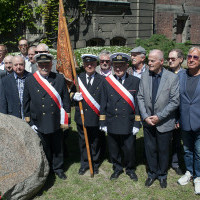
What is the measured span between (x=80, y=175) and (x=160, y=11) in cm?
1309

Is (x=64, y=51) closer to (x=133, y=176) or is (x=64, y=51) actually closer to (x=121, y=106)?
(x=121, y=106)

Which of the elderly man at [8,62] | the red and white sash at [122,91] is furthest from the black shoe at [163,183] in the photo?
the elderly man at [8,62]

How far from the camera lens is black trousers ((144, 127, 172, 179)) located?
3.96m

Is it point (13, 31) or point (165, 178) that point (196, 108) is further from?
point (13, 31)

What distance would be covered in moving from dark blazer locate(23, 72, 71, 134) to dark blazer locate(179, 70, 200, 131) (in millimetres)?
1811

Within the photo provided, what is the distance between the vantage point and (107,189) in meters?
4.05

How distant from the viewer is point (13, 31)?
10039mm

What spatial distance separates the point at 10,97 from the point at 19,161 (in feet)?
4.01

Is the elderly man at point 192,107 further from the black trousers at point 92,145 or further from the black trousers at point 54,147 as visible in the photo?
the black trousers at point 54,147

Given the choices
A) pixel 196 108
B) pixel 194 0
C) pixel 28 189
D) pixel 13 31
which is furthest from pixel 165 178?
pixel 194 0

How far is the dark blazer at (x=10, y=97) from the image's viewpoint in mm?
4242

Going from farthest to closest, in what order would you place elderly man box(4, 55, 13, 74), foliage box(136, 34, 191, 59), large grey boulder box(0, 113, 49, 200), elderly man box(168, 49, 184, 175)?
foliage box(136, 34, 191, 59) → elderly man box(4, 55, 13, 74) → elderly man box(168, 49, 184, 175) → large grey boulder box(0, 113, 49, 200)

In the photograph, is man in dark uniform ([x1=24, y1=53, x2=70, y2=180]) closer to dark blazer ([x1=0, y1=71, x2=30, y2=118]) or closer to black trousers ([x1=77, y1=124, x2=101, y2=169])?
dark blazer ([x1=0, y1=71, x2=30, y2=118])

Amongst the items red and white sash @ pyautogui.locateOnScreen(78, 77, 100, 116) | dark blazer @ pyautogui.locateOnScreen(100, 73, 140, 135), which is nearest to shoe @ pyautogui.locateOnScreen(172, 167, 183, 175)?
dark blazer @ pyautogui.locateOnScreen(100, 73, 140, 135)
